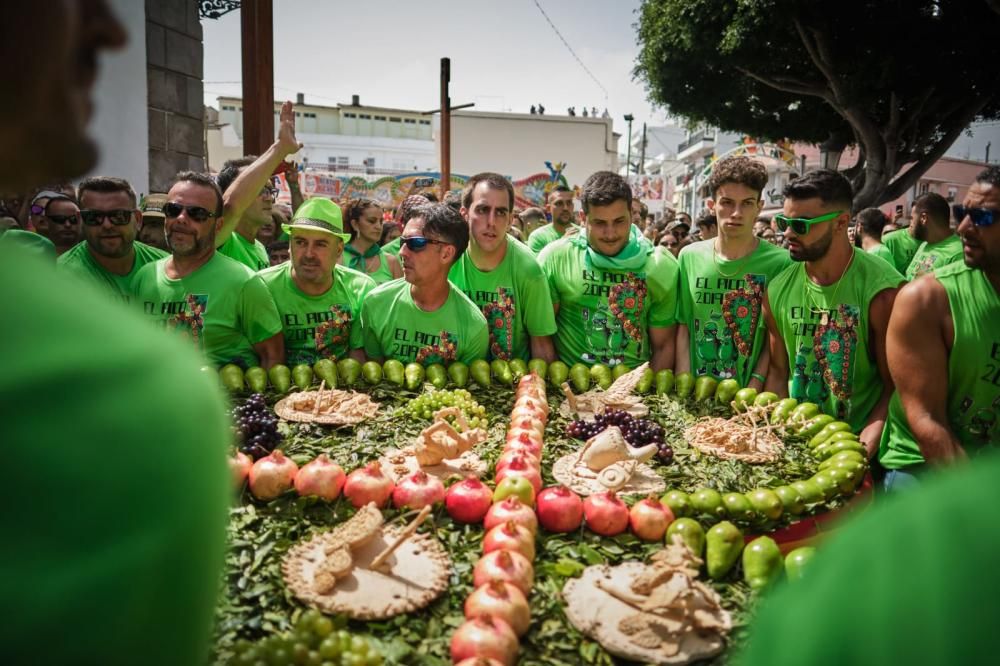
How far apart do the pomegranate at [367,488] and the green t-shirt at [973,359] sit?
9.48 feet

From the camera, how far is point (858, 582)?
2.27ft

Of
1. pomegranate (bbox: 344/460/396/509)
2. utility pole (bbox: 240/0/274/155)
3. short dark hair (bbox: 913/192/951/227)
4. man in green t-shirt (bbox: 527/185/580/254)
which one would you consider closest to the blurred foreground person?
pomegranate (bbox: 344/460/396/509)

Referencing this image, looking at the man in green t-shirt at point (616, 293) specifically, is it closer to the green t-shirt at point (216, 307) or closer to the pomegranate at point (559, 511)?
the green t-shirt at point (216, 307)

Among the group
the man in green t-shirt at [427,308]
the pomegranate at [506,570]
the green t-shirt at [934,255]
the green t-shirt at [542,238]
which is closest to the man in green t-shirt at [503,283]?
the man in green t-shirt at [427,308]

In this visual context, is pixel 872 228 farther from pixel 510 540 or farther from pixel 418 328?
pixel 510 540

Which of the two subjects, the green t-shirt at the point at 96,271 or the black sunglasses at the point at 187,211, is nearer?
the black sunglasses at the point at 187,211

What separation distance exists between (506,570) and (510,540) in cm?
17

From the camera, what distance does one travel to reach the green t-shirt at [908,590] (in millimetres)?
633

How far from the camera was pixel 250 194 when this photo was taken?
215 inches

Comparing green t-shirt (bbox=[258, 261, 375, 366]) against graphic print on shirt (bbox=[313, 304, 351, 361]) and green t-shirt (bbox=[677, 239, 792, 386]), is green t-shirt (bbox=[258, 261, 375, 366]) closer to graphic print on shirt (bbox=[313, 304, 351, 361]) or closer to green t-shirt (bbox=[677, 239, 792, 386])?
graphic print on shirt (bbox=[313, 304, 351, 361])

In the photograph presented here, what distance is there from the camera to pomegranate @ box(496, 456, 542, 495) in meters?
2.91

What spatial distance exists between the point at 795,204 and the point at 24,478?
450cm

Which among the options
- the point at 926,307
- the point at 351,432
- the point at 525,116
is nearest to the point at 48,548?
the point at 351,432

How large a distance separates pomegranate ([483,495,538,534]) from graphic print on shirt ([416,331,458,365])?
80.2 inches
